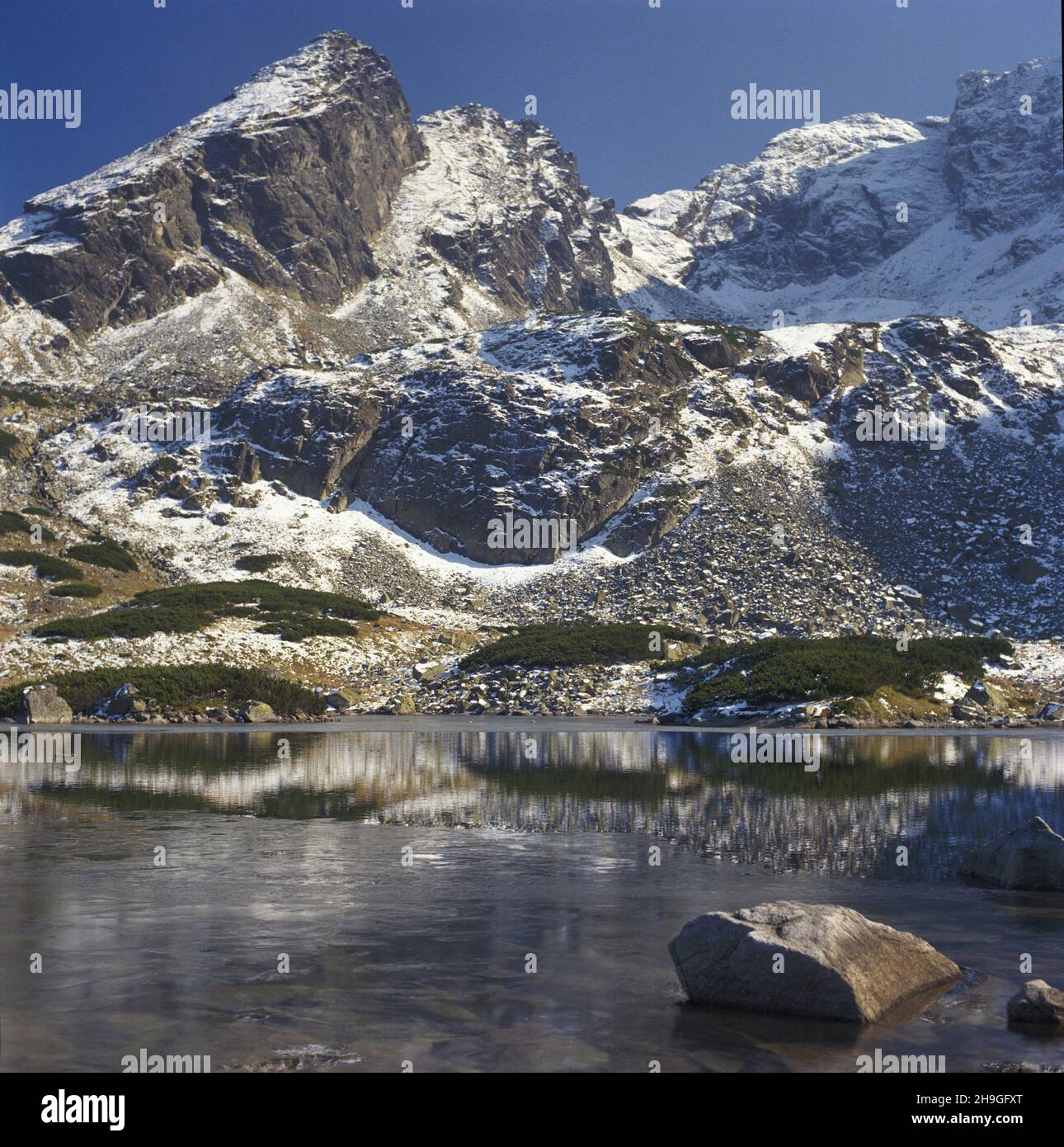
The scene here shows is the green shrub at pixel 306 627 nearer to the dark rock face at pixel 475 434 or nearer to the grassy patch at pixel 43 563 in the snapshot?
the grassy patch at pixel 43 563

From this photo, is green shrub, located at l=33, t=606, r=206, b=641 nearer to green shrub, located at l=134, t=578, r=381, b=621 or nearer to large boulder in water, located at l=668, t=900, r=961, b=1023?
green shrub, located at l=134, t=578, r=381, b=621

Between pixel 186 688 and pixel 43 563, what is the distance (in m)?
40.8

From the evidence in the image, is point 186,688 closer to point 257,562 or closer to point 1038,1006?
point 257,562

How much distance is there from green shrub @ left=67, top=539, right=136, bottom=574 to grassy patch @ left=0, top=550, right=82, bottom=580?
4000mm

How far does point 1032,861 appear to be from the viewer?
2027 cm

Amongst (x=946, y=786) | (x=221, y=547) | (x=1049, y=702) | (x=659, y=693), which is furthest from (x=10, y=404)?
(x=946, y=786)

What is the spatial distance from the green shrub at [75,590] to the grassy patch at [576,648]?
38.7 metres

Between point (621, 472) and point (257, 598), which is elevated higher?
point (621, 472)

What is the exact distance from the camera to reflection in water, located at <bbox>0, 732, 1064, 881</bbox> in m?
26.2

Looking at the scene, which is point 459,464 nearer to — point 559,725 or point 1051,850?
point 559,725

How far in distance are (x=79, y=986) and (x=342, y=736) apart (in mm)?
52796

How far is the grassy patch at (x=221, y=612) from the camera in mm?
98562

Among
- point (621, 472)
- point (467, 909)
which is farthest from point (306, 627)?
point (467, 909)

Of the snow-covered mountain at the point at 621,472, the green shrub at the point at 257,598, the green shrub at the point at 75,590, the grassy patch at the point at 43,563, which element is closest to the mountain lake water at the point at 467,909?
the green shrub at the point at 257,598
